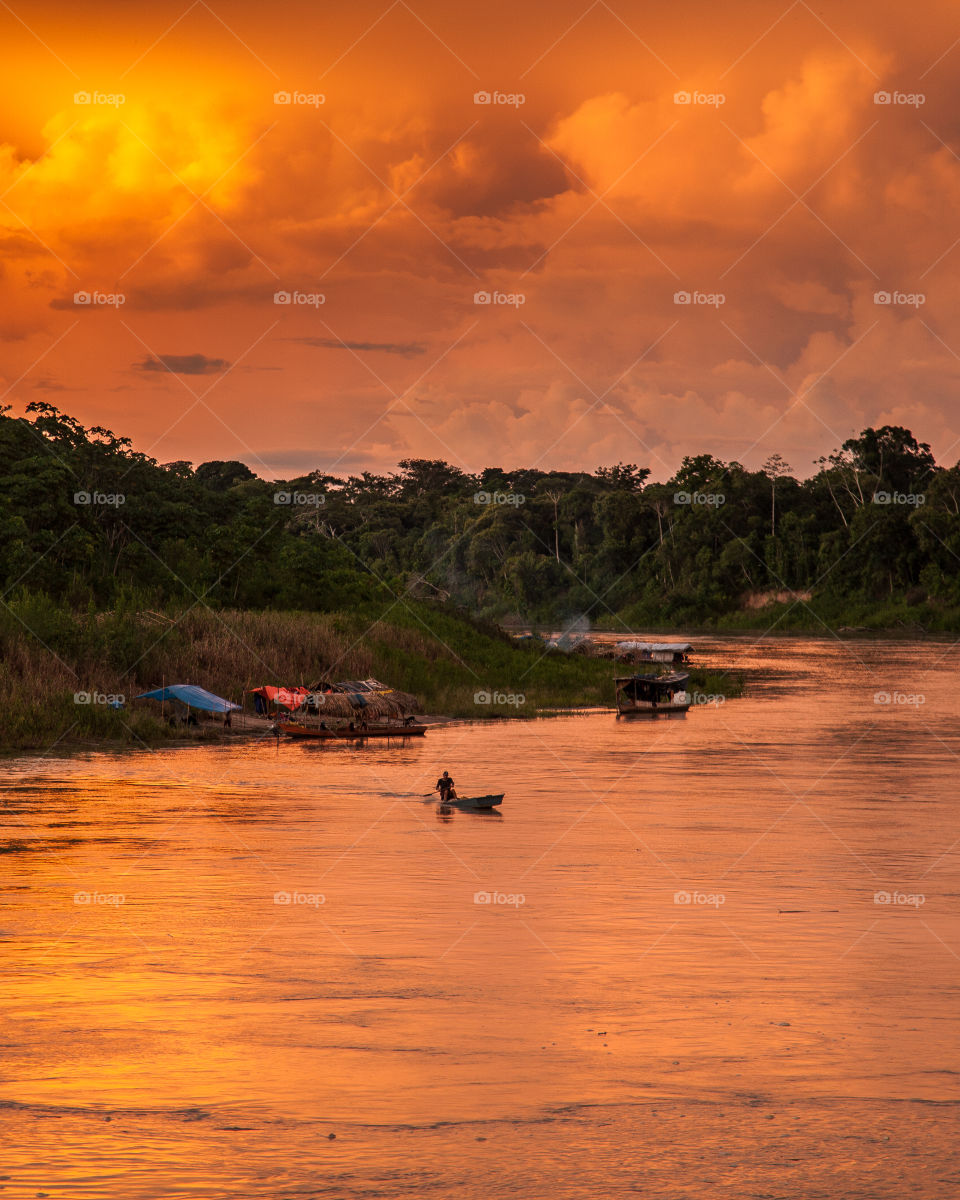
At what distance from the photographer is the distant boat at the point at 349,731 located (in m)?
42.9

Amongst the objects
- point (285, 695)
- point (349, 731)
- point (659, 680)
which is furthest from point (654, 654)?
point (349, 731)

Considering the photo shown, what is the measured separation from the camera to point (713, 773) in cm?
3528

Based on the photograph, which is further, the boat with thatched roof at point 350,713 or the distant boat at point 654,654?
the distant boat at point 654,654

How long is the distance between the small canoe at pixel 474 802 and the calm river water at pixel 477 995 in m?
0.61

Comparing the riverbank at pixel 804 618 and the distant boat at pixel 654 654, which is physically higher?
the riverbank at pixel 804 618

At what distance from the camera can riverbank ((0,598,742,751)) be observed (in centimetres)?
4034

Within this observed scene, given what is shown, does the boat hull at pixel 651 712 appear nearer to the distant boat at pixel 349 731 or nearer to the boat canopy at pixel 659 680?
the boat canopy at pixel 659 680

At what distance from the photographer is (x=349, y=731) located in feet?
144

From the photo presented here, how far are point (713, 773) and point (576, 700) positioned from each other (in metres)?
23.2

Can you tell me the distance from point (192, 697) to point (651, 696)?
2065 centimetres

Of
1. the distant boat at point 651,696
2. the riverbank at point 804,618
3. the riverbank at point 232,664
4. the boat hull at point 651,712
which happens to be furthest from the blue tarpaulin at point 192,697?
the riverbank at point 804,618

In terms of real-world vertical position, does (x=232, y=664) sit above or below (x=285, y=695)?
above

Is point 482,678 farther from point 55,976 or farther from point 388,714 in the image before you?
point 55,976

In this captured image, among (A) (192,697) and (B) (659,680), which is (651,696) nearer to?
(B) (659,680)
